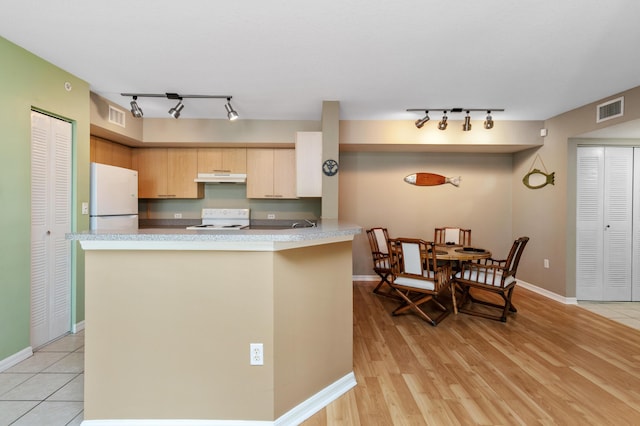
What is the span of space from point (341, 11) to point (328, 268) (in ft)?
5.57

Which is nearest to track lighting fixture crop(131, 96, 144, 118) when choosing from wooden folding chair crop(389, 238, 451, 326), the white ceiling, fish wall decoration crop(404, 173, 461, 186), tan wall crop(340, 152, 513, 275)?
the white ceiling

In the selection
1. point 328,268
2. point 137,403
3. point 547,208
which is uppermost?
point 547,208

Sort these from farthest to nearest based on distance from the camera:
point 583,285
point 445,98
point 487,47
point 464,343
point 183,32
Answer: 1. point 583,285
2. point 445,98
3. point 464,343
4. point 487,47
5. point 183,32

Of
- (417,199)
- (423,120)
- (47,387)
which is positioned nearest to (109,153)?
(47,387)

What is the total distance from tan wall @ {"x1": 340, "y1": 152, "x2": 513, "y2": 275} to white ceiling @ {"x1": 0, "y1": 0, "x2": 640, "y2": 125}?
5.18 feet

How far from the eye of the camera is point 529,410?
1890 millimetres

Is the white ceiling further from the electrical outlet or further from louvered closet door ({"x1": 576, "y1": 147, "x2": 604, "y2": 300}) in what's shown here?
the electrical outlet

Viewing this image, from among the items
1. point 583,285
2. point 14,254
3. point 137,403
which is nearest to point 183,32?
point 14,254

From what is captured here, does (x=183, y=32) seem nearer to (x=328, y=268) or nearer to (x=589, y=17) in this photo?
(x=328, y=268)

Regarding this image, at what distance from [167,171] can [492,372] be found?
4.84 m

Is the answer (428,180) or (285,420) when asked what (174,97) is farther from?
(428,180)

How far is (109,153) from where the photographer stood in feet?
13.4

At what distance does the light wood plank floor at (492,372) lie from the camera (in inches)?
72.7

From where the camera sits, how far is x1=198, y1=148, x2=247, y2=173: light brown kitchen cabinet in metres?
4.66
